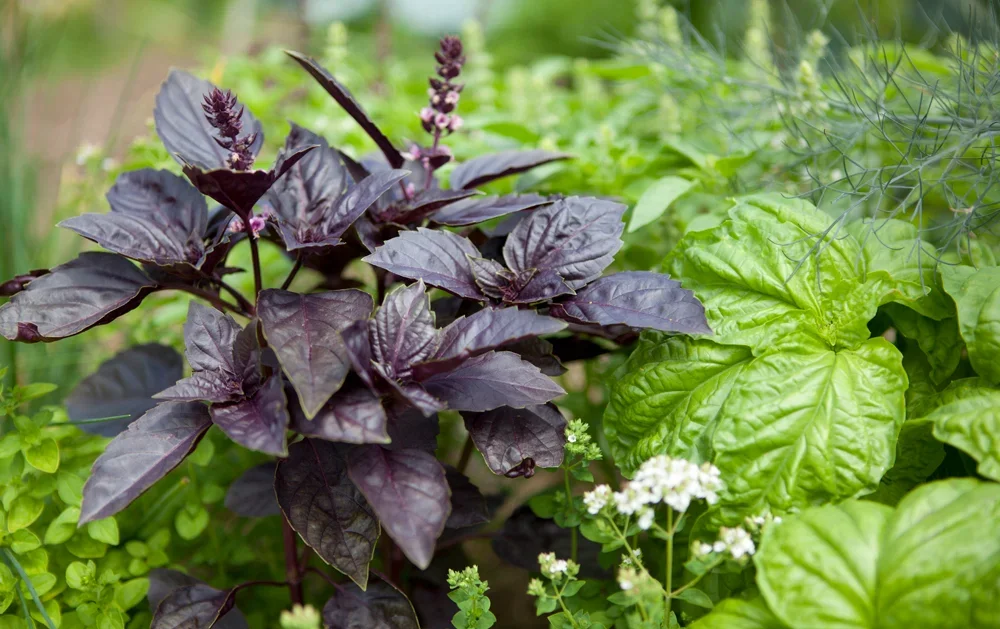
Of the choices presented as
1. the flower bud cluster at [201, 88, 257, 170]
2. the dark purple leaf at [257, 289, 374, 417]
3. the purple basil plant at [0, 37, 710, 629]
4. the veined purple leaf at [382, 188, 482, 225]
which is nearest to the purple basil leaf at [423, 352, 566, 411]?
the purple basil plant at [0, 37, 710, 629]

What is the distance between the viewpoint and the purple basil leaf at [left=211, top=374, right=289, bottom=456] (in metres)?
0.69

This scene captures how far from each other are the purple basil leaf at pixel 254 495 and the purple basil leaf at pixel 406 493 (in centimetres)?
31

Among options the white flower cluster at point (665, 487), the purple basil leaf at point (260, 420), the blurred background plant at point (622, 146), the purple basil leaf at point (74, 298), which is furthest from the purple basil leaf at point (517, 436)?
the purple basil leaf at point (74, 298)

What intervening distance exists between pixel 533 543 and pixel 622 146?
0.79 metres

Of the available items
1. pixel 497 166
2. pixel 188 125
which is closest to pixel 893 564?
pixel 497 166

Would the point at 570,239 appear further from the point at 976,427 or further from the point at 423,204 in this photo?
the point at 976,427

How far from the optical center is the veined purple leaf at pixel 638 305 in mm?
811

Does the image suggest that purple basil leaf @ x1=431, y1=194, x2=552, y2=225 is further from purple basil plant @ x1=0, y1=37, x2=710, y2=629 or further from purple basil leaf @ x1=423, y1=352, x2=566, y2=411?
purple basil leaf @ x1=423, y1=352, x2=566, y2=411

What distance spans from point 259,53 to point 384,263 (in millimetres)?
2062

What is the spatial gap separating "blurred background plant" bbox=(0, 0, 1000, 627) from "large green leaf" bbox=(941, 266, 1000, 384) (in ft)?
0.33

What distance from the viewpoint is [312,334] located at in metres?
0.77

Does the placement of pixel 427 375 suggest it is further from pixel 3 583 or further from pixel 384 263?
pixel 3 583

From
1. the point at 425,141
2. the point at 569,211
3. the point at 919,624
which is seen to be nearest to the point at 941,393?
the point at 919,624

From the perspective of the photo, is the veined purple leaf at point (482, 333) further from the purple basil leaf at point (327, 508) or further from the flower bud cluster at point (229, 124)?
the flower bud cluster at point (229, 124)
